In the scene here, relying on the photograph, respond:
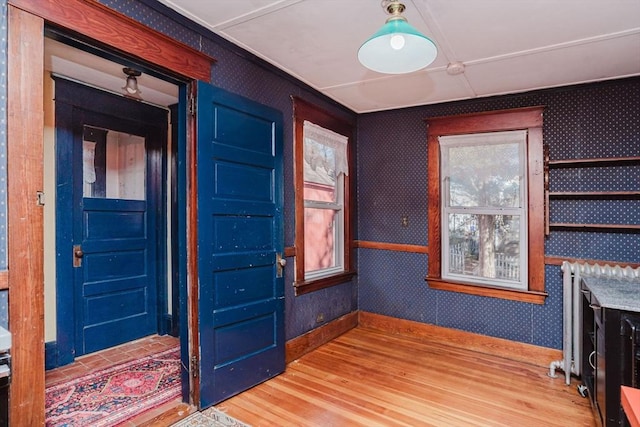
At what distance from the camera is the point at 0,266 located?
1518mm

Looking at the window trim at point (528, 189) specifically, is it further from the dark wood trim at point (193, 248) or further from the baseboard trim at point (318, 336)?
the dark wood trim at point (193, 248)

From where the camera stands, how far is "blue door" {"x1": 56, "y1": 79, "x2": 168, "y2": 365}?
3143mm

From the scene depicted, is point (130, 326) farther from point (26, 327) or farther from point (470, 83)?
point (470, 83)

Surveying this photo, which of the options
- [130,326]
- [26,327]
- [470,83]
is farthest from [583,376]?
[130,326]

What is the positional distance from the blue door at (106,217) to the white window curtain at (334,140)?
1.64 m

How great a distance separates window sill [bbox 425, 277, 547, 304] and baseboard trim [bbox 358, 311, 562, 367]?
419 mm

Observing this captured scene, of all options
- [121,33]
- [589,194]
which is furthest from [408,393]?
[121,33]

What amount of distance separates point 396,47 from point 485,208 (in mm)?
2512

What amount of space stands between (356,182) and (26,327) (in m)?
3.36

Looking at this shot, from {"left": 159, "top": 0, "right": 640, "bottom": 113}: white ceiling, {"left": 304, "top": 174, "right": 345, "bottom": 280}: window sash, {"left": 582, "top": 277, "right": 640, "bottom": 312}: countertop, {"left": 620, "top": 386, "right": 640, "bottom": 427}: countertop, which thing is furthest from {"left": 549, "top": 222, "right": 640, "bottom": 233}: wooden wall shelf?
{"left": 620, "top": 386, "right": 640, "bottom": 427}: countertop

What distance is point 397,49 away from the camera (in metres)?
1.67

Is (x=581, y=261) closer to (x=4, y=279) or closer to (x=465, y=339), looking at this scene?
(x=465, y=339)

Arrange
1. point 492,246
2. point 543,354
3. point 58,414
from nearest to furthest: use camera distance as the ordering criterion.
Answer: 1. point 58,414
2. point 543,354
3. point 492,246

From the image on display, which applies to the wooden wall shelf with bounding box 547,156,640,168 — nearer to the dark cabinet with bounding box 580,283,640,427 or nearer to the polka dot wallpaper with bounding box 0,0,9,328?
the dark cabinet with bounding box 580,283,640,427
